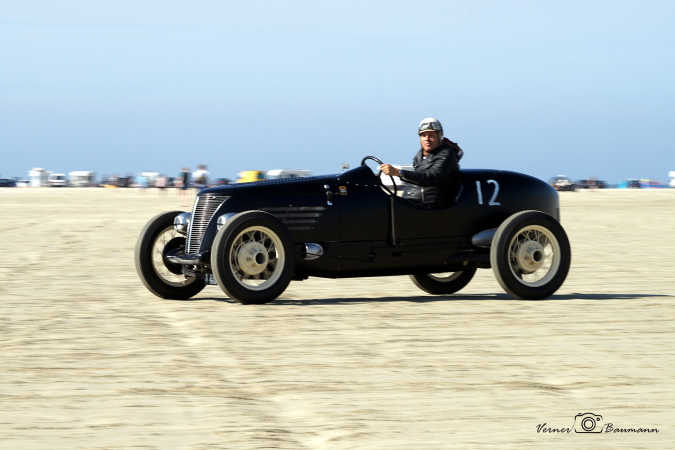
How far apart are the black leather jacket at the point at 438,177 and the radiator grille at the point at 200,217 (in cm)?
175

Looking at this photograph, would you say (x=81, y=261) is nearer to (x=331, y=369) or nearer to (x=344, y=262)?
(x=344, y=262)

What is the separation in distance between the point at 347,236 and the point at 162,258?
1918 millimetres

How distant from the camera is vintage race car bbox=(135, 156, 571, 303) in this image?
9.72 m

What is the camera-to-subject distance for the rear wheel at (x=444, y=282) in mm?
11630

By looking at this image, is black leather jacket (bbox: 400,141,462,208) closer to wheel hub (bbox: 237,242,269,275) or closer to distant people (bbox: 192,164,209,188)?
wheel hub (bbox: 237,242,269,275)

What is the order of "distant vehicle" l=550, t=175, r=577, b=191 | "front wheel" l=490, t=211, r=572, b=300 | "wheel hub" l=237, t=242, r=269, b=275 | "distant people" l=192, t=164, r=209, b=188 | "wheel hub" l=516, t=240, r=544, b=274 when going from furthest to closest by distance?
"distant vehicle" l=550, t=175, r=577, b=191
"distant people" l=192, t=164, r=209, b=188
"wheel hub" l=516, t=240, r=544, b=274
"front wheel" l=490, t=211, r=572, b=300
"wheel hub" l=237, t=242, r=269, b=275

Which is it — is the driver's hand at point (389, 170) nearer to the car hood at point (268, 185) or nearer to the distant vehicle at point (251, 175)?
the car hood at point (268, 185)

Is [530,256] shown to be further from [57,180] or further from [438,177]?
[57,180]

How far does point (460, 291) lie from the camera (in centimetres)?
1184

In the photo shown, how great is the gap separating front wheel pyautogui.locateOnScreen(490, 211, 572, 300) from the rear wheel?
127cm

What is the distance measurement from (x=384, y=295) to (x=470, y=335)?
3336mm

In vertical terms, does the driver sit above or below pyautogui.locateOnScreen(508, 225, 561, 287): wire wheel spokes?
above

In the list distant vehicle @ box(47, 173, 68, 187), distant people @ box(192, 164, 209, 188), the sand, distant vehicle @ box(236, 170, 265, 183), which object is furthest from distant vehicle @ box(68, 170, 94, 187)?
the sand

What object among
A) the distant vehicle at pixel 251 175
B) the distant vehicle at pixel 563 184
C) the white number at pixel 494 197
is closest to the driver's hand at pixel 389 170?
the white number at pixel 494 197
